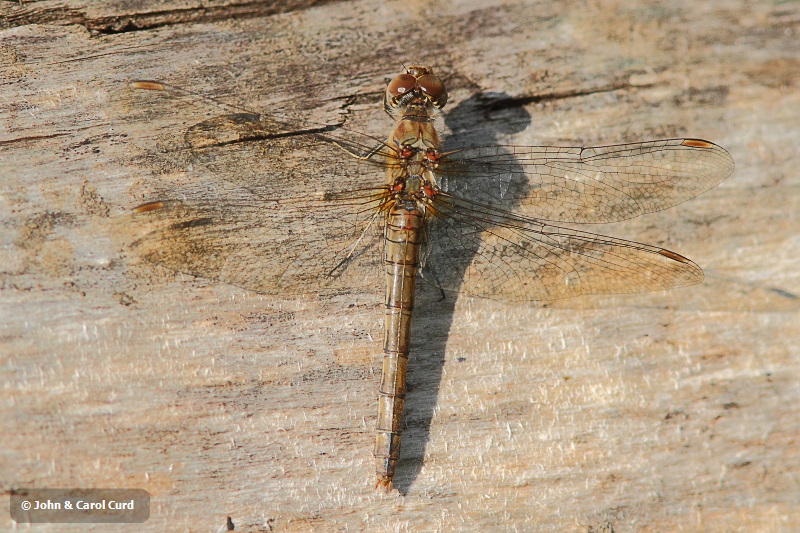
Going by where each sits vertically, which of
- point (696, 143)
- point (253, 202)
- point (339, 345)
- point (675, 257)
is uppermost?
point (696, 143)

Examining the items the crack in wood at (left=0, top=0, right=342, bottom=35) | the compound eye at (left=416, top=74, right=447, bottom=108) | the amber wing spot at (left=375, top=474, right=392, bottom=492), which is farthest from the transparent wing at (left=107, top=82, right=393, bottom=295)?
the amber wing spot at (left=375, top=474, right=392, bottom=492)

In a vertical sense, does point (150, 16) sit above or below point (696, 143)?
above

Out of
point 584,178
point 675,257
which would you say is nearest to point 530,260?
point 584,178

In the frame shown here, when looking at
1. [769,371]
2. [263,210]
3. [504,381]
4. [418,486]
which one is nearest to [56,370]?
[263,210]

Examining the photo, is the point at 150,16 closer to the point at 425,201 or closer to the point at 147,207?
the point at 147,207

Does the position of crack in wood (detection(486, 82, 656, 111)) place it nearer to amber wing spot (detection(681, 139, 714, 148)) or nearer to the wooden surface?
the wooden surface
